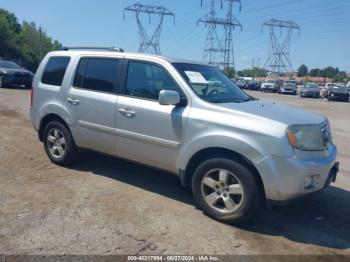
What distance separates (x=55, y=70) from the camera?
6.25 metres

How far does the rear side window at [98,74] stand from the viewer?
18.1 feet

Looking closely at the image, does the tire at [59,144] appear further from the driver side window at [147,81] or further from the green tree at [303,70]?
the green tree at [303,70]

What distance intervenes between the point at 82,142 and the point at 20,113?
6862 mm

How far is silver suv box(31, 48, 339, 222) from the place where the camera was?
164 inches

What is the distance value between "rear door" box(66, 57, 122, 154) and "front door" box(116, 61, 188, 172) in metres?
0.18

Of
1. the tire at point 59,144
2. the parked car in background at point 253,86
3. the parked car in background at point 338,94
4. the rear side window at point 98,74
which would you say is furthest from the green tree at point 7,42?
the rear side window at point 98,74

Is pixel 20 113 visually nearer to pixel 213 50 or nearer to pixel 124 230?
pixel 124 230

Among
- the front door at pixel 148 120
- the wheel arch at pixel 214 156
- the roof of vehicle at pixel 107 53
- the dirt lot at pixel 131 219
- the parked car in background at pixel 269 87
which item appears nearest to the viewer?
the dirt lot at pixel 131 219

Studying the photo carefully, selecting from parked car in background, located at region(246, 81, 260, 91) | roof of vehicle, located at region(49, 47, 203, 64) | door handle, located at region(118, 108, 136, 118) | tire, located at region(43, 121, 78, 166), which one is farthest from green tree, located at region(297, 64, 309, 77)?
door handle, located at region(118, 108, 136, 118)

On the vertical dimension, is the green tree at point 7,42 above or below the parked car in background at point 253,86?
above

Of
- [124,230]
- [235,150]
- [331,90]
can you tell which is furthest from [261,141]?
[331,90]

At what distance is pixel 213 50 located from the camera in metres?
65.9

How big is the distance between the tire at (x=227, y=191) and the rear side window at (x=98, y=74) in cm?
182

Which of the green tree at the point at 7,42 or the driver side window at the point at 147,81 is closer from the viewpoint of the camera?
the driver side window at the point at 147,81
